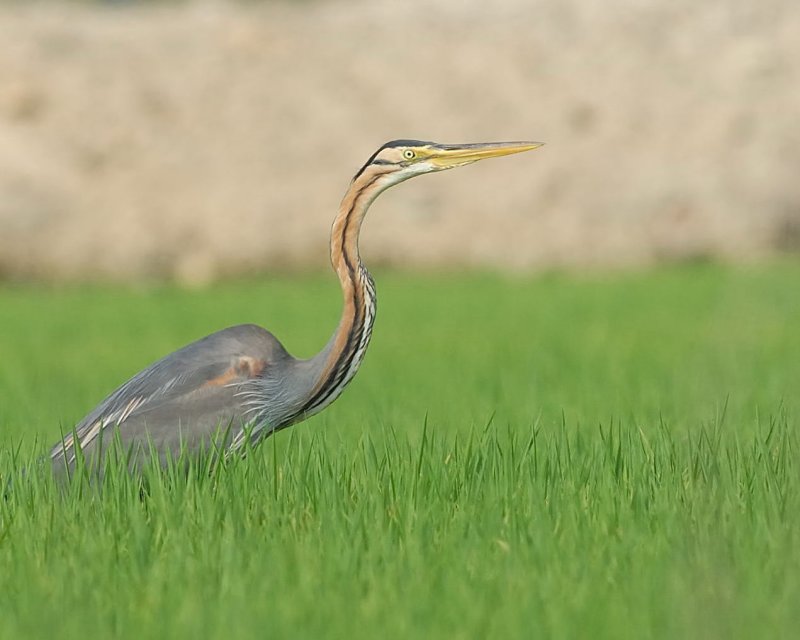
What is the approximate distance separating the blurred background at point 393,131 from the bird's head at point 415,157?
12.9 m

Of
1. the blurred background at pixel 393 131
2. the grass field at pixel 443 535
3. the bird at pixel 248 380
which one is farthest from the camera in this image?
the blurred background at pixel 393 131

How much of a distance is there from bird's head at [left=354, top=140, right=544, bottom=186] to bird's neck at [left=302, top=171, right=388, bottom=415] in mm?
36

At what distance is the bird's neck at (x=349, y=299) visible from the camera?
15.5ft

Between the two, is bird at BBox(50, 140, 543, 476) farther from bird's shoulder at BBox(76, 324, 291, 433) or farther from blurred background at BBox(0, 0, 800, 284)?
blurred background at BBox(0, 0, 800, 284)

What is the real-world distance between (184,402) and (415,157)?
1018mm

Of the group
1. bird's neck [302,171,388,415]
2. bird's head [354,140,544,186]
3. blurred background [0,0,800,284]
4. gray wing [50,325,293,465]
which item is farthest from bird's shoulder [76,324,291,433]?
blurred background [0,0,800,284]

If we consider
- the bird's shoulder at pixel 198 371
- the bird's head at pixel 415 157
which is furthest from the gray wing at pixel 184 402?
the bird's head at pixel 415 157

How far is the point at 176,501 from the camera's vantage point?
13.7 ft

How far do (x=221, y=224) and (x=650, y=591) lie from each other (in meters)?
14.7

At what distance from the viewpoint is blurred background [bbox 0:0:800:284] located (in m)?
17.8

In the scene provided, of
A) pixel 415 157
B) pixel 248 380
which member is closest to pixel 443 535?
pixel 248 380

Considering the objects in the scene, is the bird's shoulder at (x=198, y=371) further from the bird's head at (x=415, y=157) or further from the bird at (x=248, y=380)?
the bird's head at (x=415, y=157)

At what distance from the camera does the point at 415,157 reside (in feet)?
15.4

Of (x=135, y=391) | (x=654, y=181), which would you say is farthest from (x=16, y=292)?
(x=135, y=391)
